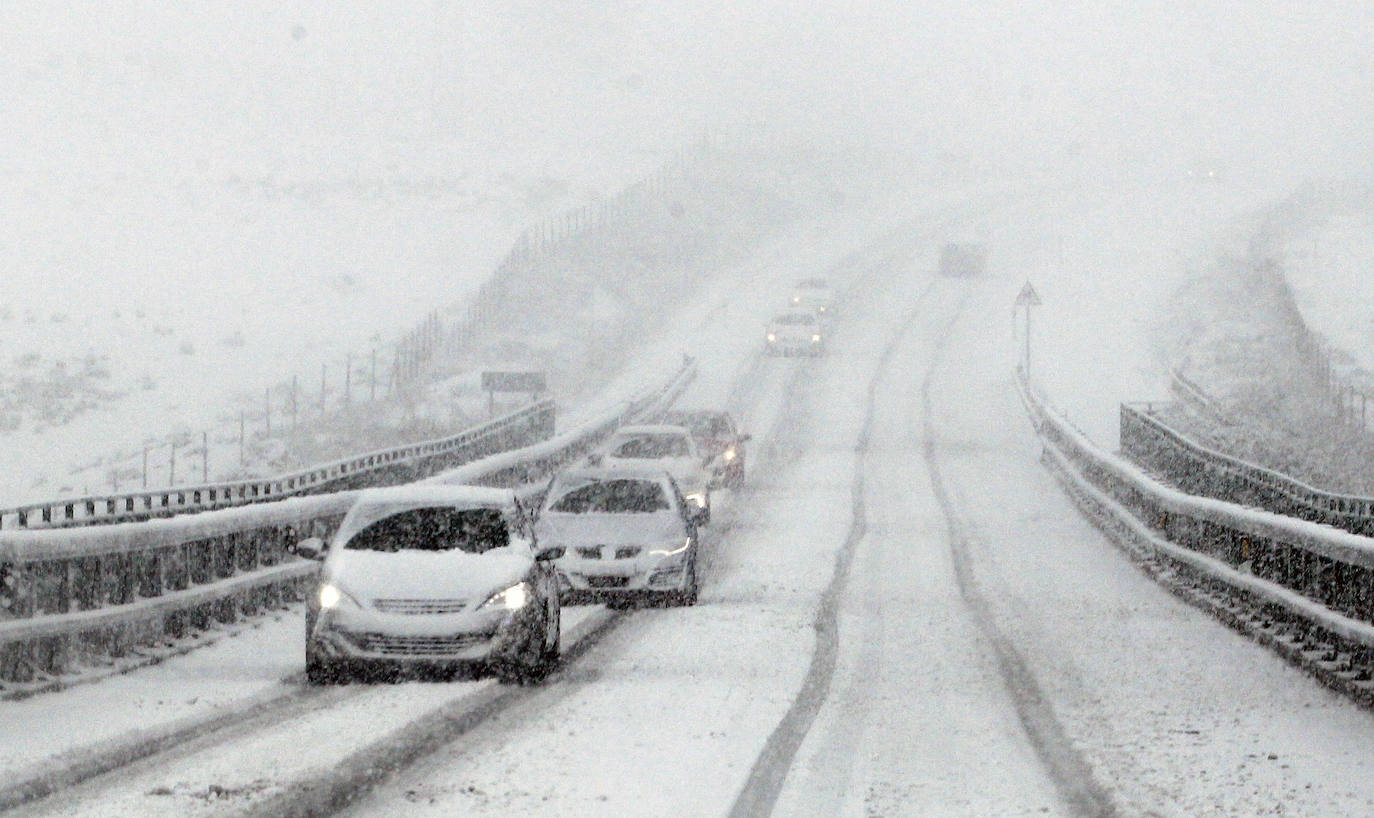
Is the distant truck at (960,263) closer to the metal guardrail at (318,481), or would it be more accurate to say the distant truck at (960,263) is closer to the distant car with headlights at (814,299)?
the distant car with headlights at (814,299)

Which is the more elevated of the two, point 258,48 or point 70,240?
point 258,48

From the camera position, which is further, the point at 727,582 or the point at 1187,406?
the point at 1187,406

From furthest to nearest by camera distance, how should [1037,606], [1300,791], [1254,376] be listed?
[1254,376], [1037,606], [1300,791]

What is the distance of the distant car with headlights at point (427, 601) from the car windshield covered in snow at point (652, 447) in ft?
47.7

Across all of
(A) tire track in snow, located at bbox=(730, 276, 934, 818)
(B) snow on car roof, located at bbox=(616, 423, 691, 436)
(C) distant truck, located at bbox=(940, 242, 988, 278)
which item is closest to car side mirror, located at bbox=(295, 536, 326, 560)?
(A) tire track in snow, located at bbox=(730, 276, 934, 818)

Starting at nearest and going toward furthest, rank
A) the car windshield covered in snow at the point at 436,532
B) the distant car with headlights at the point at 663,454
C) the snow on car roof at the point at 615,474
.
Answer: the car windshield covered in snow at the point at 436,532 → the snow on car roof at the point at 615,474 → the distant car with headlights at the point at 663,454

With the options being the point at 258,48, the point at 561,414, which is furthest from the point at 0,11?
the point at 561,414

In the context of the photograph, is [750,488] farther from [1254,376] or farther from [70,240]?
[70,240]

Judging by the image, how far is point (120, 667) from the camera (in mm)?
14867

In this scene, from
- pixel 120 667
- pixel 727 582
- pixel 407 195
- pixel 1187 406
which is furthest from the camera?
pixel 407 195

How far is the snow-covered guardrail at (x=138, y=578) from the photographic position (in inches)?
544

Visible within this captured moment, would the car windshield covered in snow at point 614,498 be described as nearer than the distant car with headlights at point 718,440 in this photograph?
Yes

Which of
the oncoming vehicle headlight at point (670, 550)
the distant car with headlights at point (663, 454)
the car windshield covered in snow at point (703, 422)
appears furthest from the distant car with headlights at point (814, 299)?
the oncoming vehicle headlight at point (670, 550)

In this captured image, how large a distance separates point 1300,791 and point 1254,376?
44.5m
